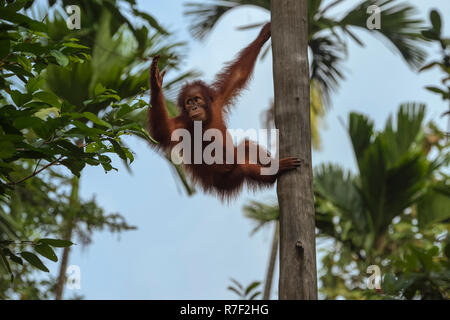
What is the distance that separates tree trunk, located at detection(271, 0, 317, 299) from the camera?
2318mm

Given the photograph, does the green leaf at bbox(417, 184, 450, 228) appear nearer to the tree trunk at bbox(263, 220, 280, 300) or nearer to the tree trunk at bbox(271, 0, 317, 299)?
the tree trunk at bbox(263, 220, 280, 300)

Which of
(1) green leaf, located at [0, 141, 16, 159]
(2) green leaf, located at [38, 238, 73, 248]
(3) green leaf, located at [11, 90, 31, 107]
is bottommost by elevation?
(2) green leaf, located at [38, 238, 73, 248]

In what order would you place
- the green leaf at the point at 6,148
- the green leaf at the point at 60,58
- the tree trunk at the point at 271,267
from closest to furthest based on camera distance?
the green leaf at the point at 6,148 → the green leaf at the point at 60,58 → the tree trunk at the point at 271,267

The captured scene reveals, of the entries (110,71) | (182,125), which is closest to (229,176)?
(182,125)

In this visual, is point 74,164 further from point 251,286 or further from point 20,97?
point 251,286

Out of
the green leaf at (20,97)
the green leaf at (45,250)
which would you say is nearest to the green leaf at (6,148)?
the green leaf at (20,97)

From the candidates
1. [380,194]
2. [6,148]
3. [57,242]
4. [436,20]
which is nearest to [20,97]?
[6,148]

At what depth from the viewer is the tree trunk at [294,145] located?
2318 mm

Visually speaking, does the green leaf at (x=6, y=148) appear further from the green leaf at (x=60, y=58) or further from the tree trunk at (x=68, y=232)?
the tree trunk at (x=68, y=232)

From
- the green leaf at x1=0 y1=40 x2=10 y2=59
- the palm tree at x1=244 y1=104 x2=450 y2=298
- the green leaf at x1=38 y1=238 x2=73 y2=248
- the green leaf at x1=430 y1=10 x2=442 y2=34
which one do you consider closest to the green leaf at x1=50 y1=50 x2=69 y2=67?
the green leaf at x1=0 y1=40 x2=10 y2=59

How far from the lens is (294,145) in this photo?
259 cm
